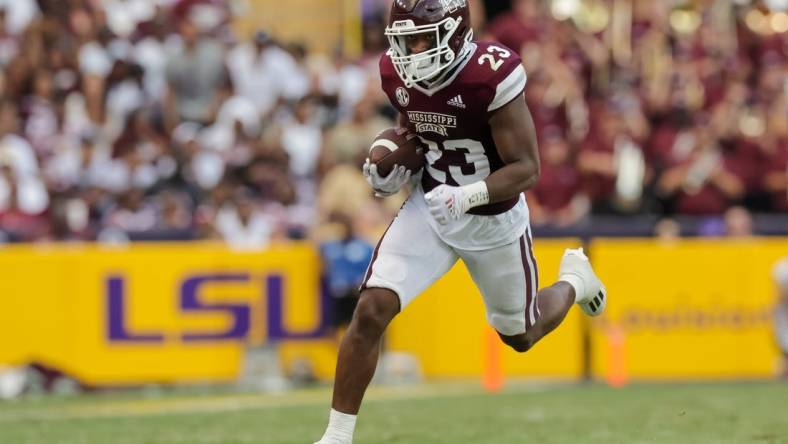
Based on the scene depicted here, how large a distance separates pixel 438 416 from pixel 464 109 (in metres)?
2.99

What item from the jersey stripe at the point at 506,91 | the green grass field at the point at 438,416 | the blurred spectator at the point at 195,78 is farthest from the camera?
the blurred spectator at the point at 195,78

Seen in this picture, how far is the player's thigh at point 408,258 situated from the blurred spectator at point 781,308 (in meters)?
5.33

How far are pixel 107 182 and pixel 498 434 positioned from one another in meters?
5.91

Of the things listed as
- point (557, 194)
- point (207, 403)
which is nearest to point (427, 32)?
point (207, 403)

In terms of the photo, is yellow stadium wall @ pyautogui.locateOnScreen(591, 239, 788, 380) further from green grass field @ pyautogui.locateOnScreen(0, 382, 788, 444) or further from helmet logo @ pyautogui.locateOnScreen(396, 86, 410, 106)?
helmet logo @ pyautogui.locateOnScreen(396, 86, 410, 106)

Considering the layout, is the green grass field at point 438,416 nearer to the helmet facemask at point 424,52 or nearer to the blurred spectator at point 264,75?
the helmet facemask at point 424,52

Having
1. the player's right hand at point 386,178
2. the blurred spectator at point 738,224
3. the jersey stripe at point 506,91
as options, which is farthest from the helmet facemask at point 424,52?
the blurred spectator at point 738,224

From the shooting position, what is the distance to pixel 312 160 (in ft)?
42.1

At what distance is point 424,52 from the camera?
553cm

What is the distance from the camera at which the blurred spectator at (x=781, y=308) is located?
1060cm

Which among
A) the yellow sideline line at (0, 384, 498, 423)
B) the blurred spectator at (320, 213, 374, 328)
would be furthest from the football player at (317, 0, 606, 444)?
the blurred spectator at (320, 213, 374, 328)

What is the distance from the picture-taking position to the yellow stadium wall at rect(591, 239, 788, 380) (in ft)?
36.8

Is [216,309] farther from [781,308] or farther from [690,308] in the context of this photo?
[781,308]

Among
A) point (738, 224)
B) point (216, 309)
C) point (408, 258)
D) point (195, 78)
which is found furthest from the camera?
point (195, 78)
